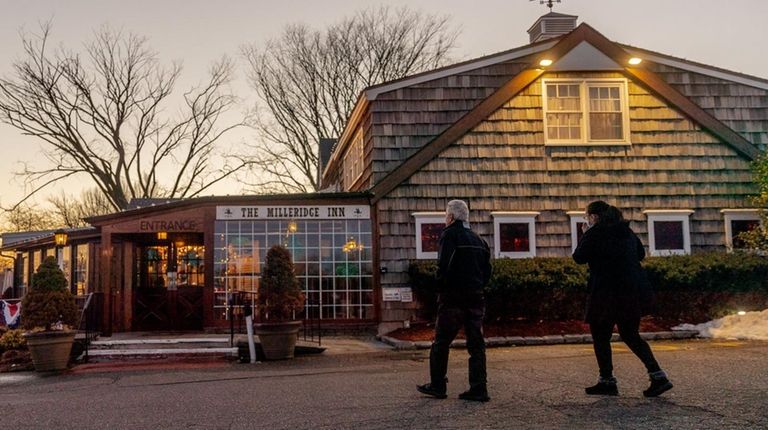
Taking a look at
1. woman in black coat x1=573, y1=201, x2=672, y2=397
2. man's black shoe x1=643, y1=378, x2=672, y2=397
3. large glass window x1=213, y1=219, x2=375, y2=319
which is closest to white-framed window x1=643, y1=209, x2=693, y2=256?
large glass window x1=213, y1=219, x2=375, y2=319

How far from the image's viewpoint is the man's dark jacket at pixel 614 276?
253 inches

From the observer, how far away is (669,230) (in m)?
15.7

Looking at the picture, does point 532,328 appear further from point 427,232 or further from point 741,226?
point 741,226

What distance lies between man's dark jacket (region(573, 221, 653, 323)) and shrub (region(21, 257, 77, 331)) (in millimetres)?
8240

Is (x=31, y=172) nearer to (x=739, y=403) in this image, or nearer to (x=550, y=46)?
(x=550, y=46)

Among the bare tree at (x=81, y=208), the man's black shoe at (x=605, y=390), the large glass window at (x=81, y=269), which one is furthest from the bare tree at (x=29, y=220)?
the man's black shoe at (x=605, y=390)

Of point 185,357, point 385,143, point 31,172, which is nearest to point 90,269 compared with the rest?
point 185,357

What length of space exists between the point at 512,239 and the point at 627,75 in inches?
175

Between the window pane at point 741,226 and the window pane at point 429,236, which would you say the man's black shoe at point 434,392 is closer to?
the window pane at point 429,236

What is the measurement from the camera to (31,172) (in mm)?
32562

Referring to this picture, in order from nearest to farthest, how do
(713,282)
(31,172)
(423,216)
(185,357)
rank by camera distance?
(185,357)
(713,282)
(423,216)
(31,172)

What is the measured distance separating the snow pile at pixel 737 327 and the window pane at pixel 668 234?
2.42m

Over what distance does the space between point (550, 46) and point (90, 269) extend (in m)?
11.9

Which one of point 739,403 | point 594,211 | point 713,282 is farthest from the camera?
point 713,282
